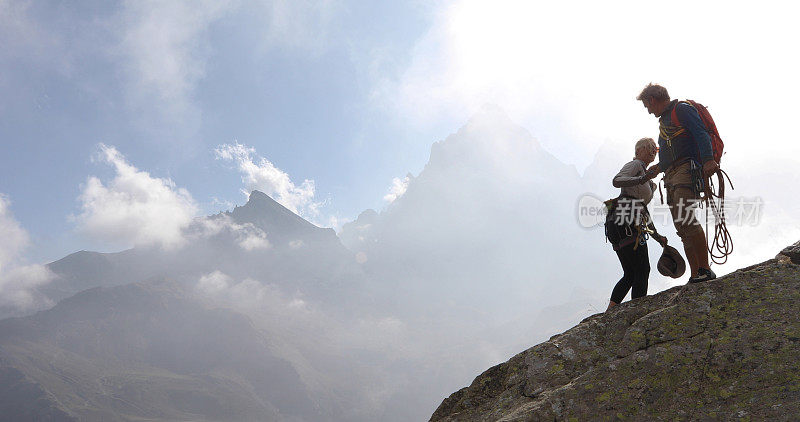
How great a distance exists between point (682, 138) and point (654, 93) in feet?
3.62

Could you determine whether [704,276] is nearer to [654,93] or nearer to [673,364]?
[673,364]

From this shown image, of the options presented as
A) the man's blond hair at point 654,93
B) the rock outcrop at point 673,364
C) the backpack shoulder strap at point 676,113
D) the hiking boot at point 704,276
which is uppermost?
the man's blond hair at point 654,93

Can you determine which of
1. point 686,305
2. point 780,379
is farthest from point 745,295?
point 780,379

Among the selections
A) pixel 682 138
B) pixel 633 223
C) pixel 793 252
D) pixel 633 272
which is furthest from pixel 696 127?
pixel 633 272

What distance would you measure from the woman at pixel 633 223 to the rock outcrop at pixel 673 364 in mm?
906

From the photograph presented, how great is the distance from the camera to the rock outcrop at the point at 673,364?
4.61 m

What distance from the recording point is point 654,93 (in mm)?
8117

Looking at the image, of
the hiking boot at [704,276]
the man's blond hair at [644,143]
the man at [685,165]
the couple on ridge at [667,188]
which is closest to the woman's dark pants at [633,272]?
the couple on ridge at [667,188]

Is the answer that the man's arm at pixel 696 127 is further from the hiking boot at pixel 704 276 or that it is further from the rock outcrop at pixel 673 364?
the rock outcrop at pixel 673 364

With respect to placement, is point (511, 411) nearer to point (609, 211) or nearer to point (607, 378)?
point (607, 378)

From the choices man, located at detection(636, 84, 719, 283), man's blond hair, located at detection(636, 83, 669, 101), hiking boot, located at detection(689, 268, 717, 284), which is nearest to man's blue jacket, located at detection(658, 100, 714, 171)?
man, located at detection(636, 84, 719, 283)

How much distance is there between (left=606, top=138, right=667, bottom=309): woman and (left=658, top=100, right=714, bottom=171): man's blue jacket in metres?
0.42

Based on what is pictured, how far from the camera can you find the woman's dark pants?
7953 mm

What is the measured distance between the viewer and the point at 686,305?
622 cm
